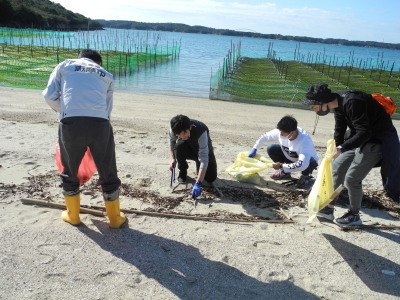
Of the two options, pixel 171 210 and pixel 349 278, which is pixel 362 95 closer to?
pixel 349 278

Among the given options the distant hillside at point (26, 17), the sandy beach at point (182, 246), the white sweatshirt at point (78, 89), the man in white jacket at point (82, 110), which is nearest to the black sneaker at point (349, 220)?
the sandy beach at point (182, 246)

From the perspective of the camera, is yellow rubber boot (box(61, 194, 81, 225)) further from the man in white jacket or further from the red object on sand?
the red object on sand

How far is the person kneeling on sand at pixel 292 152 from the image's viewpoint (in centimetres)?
408

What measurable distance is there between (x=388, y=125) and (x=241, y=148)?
3.25 metres

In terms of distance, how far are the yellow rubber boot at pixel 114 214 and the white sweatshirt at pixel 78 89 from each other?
780 millimetres

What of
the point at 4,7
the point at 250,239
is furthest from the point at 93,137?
the point at 4,7

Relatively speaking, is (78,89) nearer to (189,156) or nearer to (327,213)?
(189,156)

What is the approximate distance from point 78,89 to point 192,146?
5.44 feet

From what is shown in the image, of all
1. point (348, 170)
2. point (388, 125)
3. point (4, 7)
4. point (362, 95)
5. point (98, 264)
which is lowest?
point (98, 264)

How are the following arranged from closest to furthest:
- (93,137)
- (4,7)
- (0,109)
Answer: (93,137), (0,109), (4,7)

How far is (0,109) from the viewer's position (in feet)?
26.1

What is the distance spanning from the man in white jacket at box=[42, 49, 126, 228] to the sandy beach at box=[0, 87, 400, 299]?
0.59 meters

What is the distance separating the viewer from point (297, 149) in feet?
14.5

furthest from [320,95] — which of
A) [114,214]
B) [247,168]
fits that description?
[114,214]
